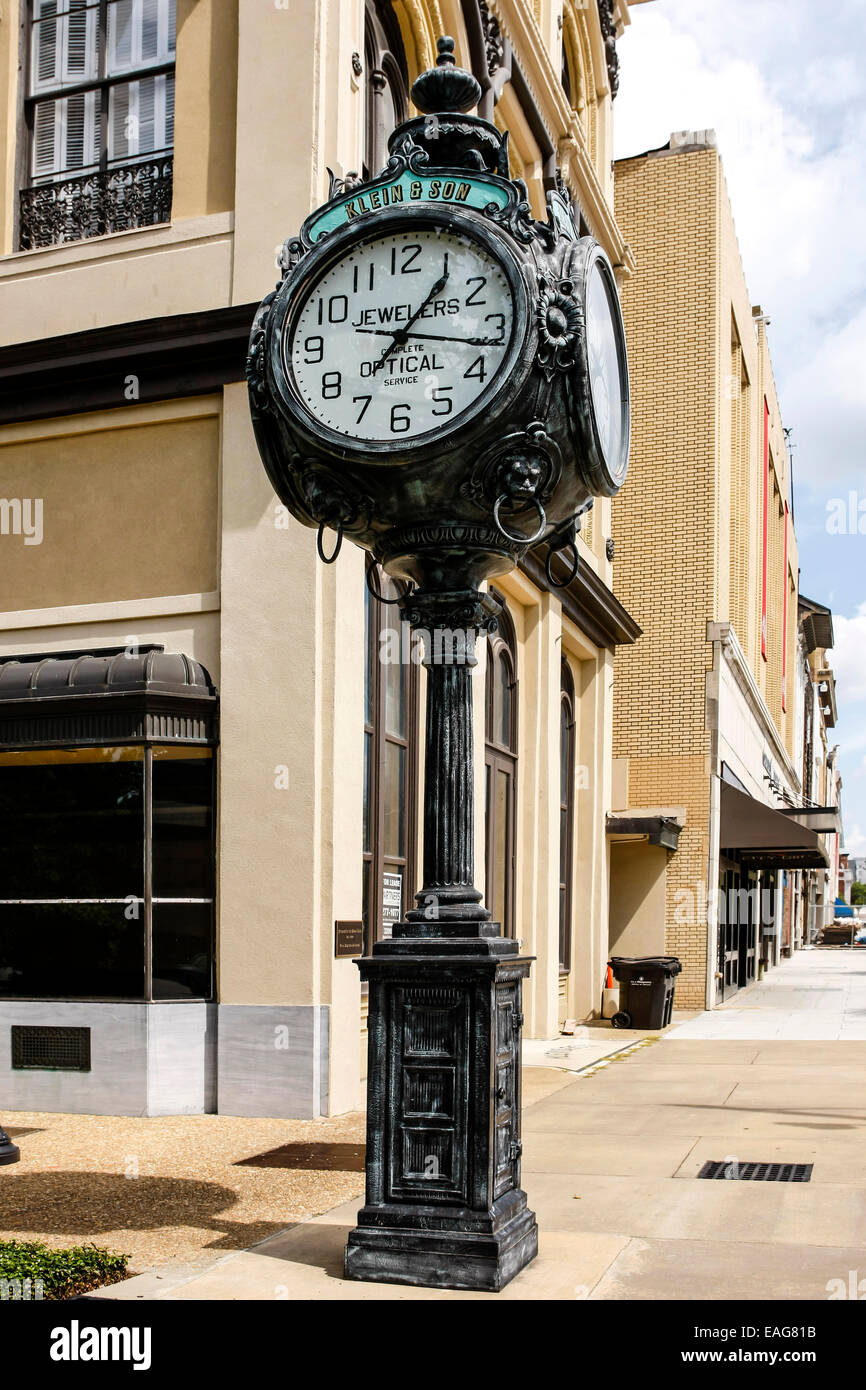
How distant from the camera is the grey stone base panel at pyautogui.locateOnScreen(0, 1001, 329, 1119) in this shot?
35.3ft

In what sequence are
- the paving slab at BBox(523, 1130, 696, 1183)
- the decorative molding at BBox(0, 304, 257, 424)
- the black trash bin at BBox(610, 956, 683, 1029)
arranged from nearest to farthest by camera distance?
1. the paving slab at BBox(523, 1130, 696, 1183)
2. the decorative molding at BBox(0, 304, 257, 424)
3. the black trash bin at BBox(610, 956, 683, 1029)

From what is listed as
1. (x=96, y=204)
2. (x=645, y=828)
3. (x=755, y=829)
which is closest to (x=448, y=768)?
(x=96, y=204)

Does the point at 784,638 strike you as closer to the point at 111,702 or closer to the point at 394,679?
the point at 394,679

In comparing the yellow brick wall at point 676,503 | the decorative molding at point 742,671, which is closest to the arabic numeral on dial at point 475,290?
the yellow brick wall at point 676,503

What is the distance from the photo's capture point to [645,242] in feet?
81.7

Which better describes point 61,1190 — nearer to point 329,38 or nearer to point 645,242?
point 329,38

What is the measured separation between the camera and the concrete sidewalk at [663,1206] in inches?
218

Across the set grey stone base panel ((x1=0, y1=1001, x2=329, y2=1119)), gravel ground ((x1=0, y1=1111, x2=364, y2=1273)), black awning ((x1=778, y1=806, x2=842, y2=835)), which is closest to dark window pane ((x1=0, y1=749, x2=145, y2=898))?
grey stone base panel ((x1=0, y1=1001, x2=329, y2=1119))

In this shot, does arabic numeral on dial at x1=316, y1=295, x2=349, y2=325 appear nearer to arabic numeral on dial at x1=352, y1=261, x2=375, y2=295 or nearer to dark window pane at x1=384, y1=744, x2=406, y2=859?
arabic numeral on dial at x1=352, y1=261, x2=375, y2=295

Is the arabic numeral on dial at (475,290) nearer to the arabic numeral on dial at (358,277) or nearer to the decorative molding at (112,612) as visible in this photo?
the arabic numeral on dial at (358,277)

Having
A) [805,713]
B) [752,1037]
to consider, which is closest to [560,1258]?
[752,1037]

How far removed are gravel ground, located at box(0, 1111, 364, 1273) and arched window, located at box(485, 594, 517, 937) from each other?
6.12m

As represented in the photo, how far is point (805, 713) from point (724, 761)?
41.9m

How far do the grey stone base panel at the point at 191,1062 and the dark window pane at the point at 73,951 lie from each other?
179 mm
